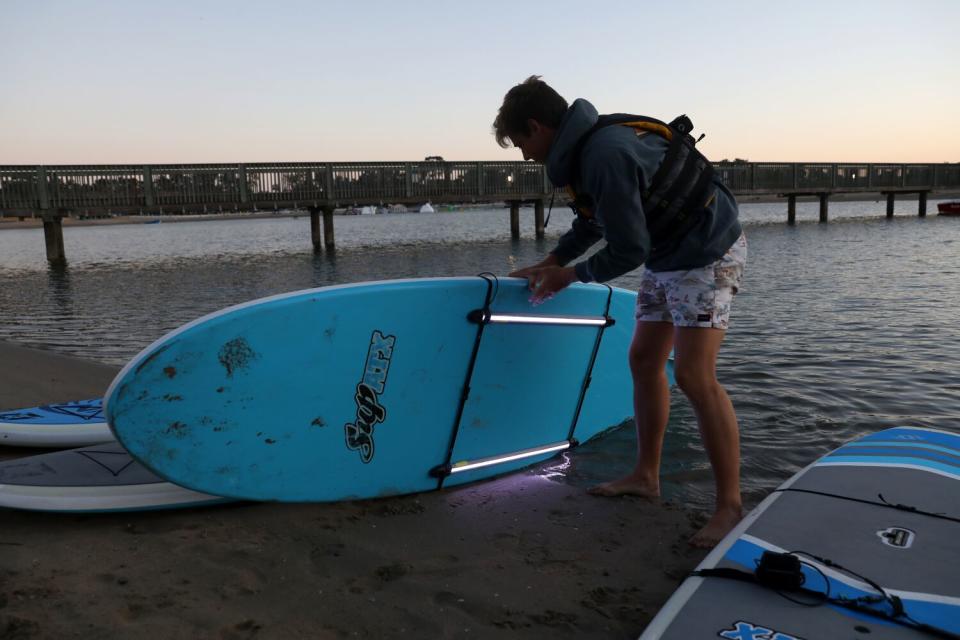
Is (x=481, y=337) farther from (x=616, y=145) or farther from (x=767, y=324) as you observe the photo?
(x=767, y=324)

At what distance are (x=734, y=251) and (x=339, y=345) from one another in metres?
1.58

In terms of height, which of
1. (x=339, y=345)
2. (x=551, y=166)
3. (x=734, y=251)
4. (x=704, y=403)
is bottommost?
(x=704, y=403)

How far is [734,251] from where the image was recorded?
9.02 feet

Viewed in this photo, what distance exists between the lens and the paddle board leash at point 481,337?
3.24m

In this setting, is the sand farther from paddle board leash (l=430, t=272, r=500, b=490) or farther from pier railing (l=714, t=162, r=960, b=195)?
pier railing (l=714, t=162, r=960, b=195)

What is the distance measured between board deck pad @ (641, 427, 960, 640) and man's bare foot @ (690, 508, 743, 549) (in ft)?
0.71

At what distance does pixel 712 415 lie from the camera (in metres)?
2.77

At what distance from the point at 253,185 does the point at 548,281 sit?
22004 millimetres

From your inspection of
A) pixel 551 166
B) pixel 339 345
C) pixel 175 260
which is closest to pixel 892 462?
pixel 551 166

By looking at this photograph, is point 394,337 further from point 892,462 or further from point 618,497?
point 892,462

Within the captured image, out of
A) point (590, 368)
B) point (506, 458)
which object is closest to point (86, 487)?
point (506, 458)

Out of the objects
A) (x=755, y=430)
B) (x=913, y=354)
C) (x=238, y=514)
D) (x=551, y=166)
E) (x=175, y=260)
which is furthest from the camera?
(x=175, y=260)

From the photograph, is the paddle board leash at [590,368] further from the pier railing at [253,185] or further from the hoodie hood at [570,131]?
the pier railing at [253,185]

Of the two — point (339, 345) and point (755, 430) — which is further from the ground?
point (339, 345)
